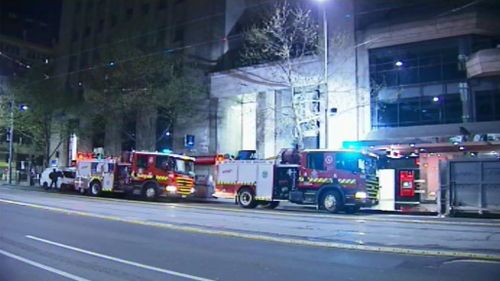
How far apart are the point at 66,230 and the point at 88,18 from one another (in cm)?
5878

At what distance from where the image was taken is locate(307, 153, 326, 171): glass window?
22156 mm

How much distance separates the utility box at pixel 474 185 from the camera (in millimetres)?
19234

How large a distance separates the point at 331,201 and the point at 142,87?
26.3 metres

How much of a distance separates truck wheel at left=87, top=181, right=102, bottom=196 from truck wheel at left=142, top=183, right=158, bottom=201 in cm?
495

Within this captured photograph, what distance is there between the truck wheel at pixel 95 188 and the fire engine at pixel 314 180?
41.5 ft

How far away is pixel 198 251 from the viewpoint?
34.4ft

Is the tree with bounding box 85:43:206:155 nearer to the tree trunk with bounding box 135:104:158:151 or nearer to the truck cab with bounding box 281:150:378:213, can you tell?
the tree trunk with bounding box 135:104:158:151

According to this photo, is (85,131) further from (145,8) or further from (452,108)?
(452,108)

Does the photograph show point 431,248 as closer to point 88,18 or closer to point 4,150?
point 88,18

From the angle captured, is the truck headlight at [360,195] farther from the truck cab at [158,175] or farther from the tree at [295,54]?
the truck cab at [158,175]

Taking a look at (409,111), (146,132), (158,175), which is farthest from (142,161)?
(146,132)

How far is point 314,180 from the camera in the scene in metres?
22.2

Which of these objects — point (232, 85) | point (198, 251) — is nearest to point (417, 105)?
point (232, 85)

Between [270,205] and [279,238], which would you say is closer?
[279,238]
